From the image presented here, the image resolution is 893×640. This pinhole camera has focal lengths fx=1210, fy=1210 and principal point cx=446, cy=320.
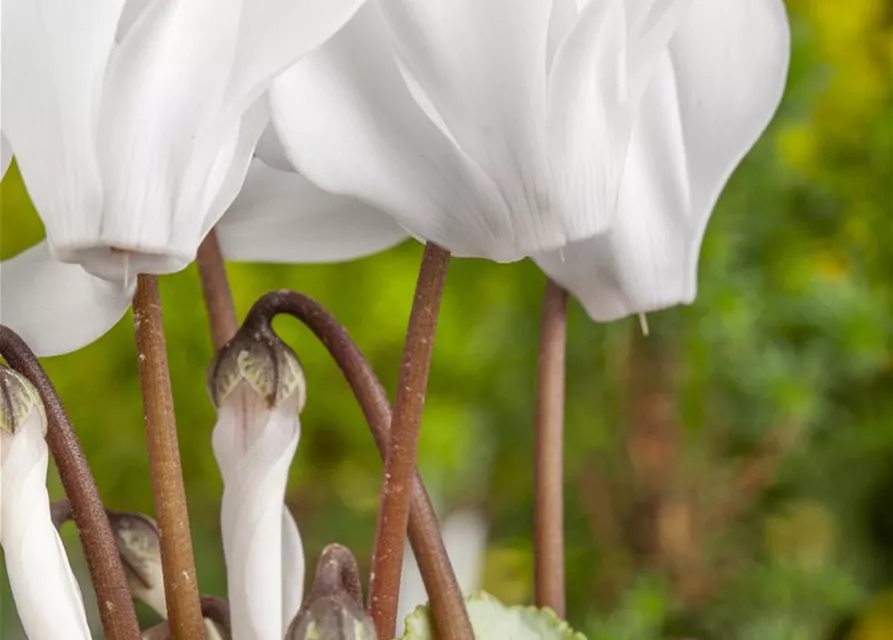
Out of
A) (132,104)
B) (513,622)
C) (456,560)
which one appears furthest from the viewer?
(456,560)

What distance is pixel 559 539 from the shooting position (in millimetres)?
476

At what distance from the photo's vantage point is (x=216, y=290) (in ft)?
1.50

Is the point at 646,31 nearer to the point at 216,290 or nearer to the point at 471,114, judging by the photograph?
the point at 471,114

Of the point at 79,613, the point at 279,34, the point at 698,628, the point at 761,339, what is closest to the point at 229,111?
the point at 279,34

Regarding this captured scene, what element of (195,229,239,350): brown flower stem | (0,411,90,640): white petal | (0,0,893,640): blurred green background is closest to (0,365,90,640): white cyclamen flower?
(0,411,90,640): white petal

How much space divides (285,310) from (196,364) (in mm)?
675

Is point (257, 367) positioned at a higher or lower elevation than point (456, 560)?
higher

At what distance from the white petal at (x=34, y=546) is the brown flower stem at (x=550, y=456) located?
0.19 meters

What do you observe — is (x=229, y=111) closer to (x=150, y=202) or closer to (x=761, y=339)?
(x=150, y=202)

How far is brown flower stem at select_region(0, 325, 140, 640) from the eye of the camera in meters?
0.34

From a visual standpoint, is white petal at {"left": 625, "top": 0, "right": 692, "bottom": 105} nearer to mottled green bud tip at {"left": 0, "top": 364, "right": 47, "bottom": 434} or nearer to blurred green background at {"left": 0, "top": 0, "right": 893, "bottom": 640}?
mottled green bud tip at {"left": 0, "top": 364, "right": 47, "bottom": 434}

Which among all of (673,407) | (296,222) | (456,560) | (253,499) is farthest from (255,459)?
(673,407)

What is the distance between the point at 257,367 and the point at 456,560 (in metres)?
0.35

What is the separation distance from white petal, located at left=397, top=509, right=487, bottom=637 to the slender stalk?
4 centimetres
